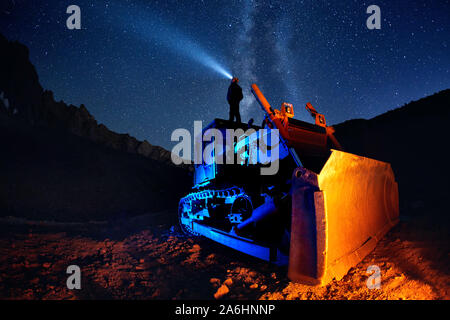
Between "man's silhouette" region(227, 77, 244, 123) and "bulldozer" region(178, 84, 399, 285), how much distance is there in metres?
0.97

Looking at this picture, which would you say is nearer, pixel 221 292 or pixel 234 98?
pixel 221 292

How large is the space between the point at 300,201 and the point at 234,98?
4779mm

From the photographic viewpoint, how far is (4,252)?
4473 millimetres

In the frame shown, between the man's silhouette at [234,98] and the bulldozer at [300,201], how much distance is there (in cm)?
97

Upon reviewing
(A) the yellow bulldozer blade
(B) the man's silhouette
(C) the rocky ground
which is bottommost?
(C) the rocky ground

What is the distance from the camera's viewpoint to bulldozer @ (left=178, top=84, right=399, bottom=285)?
7.13 ft

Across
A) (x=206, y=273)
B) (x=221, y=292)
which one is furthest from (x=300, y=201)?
(x=206, y=273)

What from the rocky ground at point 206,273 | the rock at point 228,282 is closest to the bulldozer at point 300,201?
the rocky ground at point 206,273

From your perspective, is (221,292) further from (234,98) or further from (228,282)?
(234,98)

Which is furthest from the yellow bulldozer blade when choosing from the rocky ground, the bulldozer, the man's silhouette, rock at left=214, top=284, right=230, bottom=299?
the man's silhouette

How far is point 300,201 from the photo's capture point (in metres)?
2.26

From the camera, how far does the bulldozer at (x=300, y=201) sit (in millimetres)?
2172

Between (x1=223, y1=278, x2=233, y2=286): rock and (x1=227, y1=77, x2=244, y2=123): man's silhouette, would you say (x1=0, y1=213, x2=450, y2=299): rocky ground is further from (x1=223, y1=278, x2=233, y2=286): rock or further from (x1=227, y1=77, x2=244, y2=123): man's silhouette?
(x1=227, y1=77, x2=244, y2=123): man's silhouette
